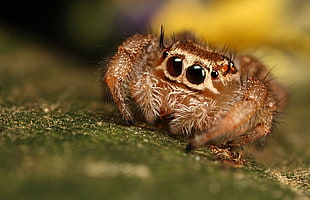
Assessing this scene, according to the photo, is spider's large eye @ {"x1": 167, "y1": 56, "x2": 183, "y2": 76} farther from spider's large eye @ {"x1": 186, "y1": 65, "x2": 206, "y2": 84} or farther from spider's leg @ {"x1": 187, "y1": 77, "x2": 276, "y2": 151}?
spider's leg @ {"x1": 187, "y1": 77, "x2": 276, "y2": 151}

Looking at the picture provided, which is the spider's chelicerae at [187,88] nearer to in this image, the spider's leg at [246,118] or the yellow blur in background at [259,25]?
the spider's leg at [246,118]

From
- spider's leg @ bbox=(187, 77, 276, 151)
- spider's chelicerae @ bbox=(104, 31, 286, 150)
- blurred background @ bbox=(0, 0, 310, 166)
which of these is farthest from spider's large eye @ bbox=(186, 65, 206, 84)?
blurred background @ bbox=(0, 0, 310, 166)

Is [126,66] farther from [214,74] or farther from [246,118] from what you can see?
[246,118]

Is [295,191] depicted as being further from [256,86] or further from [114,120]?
[114,120]

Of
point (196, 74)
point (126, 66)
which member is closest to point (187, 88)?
point (196, 74)

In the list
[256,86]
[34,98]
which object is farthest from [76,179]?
[34,98]

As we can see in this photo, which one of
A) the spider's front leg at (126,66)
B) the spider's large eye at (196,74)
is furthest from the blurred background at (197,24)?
the spider's large eye at (196,74)

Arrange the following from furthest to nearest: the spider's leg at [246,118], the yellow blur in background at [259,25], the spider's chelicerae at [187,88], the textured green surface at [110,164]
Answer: the yellow blur in background at [259,25] < the spider's chelicerae at [187,88] < the spider's leg at [246,118] < the textured green surface at [110,164]
